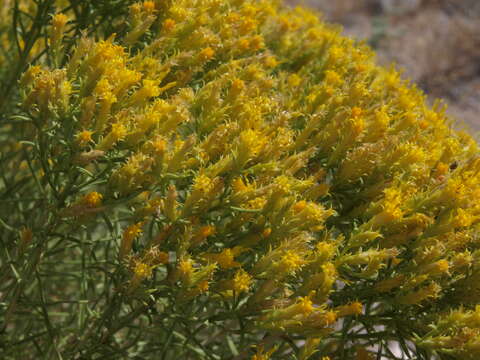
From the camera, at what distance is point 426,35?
382 inches

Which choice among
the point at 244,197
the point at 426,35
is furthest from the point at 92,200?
the point at 426,35

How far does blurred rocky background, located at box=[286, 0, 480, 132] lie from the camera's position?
27.8ft

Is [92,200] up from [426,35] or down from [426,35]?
down

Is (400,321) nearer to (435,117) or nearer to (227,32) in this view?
(435,117)

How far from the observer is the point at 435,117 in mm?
2850

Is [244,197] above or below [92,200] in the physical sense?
above

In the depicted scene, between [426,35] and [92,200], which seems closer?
[92,200]

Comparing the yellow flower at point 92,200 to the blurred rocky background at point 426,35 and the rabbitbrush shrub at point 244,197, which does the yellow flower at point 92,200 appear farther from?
the blurred rocky background at point 426,35

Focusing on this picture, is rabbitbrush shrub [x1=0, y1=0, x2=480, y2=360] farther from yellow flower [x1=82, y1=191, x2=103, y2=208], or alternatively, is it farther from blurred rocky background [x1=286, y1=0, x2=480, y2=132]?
blurred rocky background [x1=286, y1=0, x2=480, y2=132]

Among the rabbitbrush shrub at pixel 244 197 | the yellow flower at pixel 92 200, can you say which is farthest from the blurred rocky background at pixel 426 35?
the yellow flower at pixel 92 200

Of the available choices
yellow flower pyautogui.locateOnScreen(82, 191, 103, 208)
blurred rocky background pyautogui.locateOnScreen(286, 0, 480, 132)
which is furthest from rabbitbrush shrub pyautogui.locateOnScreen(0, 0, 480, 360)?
blurred rocky background pyautogui.locateOnScreen(286, 0, 480, 132)

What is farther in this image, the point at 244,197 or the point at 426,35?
the point at 426,35

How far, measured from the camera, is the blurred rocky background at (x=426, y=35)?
847 centimetres

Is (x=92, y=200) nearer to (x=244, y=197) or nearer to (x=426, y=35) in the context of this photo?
(x=244, y=197)
